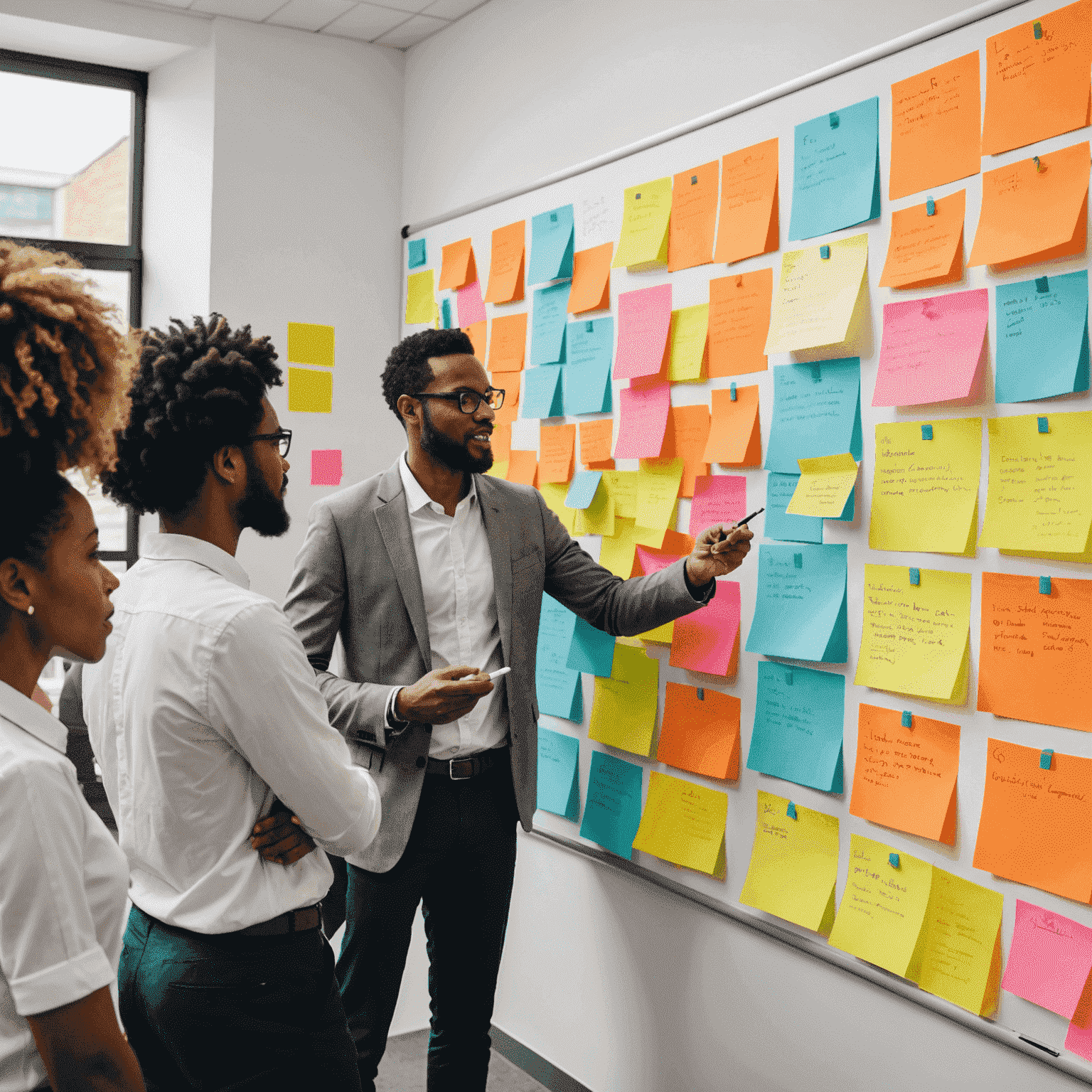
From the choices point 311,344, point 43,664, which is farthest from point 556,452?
point 43,664

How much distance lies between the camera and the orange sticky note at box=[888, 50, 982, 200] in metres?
1.58

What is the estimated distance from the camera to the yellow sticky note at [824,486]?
174 cm

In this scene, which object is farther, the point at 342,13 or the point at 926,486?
the point at 342,13

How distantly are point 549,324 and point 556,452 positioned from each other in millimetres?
298

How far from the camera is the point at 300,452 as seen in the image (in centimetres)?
306

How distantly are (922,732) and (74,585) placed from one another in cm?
126

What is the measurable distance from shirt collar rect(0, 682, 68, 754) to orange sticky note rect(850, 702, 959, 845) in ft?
4.11

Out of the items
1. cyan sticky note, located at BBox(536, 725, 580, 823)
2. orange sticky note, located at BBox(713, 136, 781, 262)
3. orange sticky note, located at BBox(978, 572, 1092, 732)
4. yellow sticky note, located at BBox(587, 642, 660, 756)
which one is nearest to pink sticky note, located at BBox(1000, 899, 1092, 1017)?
orange sticky note, located at BBox(978, 572, 1092, 732)

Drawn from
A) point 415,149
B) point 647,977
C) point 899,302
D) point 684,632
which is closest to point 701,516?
point 684,632

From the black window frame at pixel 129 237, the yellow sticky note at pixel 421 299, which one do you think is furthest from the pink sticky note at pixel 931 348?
the black window frame at pixel 129 237

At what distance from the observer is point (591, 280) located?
2334mm

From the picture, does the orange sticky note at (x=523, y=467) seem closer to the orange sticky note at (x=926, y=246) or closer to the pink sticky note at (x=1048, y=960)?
the orange sticky note at (x=926, y=246)

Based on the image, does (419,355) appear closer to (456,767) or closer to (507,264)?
(507,264)

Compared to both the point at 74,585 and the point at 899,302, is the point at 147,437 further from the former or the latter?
the point at 899,302
